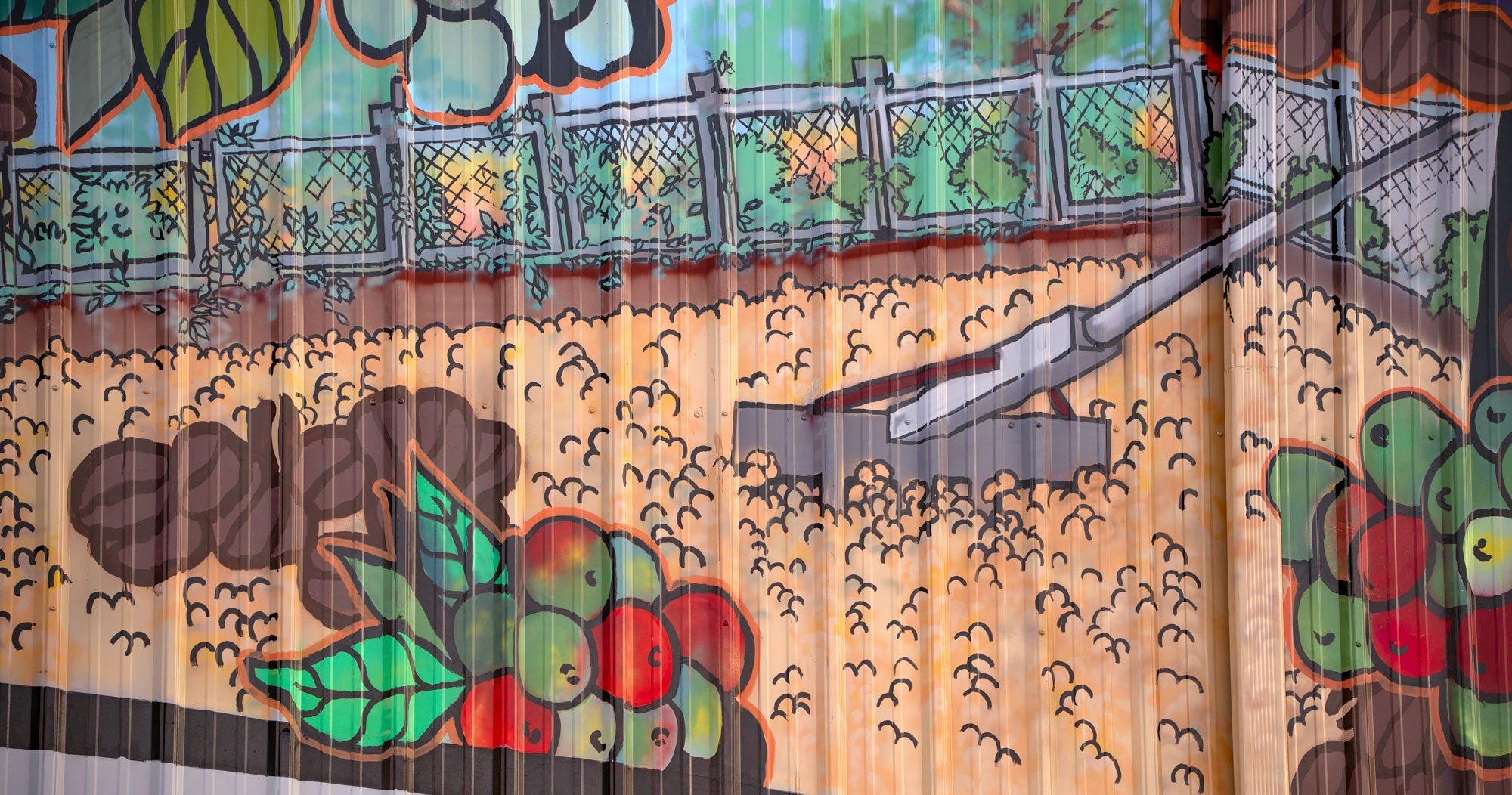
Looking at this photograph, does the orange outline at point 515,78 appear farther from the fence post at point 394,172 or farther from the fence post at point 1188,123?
the fence post at point 1188,123

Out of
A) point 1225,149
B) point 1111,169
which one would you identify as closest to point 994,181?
point 1111,169

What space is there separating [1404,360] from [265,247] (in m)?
2.78

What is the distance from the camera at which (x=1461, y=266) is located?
204cm

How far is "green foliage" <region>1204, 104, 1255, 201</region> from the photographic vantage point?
2025 mm

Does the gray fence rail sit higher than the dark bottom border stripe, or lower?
higher

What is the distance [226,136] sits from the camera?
232 centimetres

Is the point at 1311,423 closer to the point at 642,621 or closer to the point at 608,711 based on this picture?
the point at 642,621

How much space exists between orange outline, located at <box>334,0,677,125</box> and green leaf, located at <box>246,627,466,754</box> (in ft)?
4.24

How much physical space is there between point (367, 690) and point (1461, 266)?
2776 mm

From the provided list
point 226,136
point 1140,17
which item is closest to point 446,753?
point 226,136

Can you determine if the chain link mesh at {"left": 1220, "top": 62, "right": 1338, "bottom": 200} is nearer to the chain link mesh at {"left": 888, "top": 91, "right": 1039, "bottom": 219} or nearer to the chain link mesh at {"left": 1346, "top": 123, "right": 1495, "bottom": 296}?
the chain link mesh at {"left": 1346, "top": 123, "right": 1495, "bottom": 296}

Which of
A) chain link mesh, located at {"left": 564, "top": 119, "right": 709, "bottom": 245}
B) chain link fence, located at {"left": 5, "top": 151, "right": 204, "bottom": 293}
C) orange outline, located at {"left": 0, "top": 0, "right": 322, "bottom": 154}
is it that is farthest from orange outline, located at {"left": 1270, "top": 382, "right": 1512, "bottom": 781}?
chain link fence, located at {"left": 5, "top": 151, "right": 204, "bottom": 293}

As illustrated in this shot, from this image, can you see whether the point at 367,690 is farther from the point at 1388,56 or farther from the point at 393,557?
the point at 1388,56

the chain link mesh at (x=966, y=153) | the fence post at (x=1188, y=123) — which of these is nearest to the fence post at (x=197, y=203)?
the chain link mesh at (x=966, y=153)
